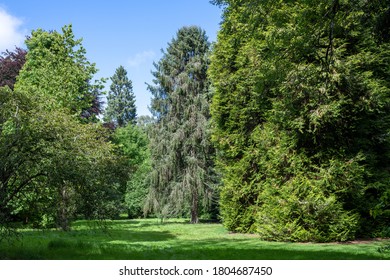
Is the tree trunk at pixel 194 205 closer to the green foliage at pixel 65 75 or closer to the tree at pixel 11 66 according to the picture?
the green foliage at pixel 65 75

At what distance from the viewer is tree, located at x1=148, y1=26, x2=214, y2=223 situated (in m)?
24.6

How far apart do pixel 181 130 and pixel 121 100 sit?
4344cm

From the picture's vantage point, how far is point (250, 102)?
17.4m

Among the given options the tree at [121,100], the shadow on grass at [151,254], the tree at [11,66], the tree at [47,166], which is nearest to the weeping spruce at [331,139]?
the shadow on grass at [151,254]

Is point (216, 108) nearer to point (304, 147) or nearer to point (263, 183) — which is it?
point (263, 183)

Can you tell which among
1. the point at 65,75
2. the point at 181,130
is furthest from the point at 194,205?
the point at 65,75

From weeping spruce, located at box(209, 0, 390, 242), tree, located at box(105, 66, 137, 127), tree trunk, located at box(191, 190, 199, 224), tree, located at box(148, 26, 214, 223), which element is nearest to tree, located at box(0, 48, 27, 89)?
tree, located at box(148, 26, 214, 223)

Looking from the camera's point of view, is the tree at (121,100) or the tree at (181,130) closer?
the tree at (181,130)

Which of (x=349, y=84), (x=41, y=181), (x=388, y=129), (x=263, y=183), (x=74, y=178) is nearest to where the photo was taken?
(x=74, y=178)

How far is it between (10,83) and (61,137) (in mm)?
21917

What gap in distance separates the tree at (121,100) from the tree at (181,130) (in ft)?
129

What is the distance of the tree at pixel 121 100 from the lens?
65500mm

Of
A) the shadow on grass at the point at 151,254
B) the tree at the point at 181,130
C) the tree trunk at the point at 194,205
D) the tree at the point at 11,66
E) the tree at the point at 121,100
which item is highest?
the tree at the point at 121,100
